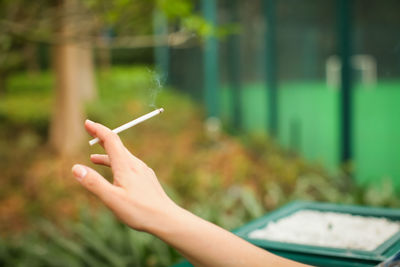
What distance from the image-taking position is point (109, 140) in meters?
1.11

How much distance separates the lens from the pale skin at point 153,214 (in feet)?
3.40

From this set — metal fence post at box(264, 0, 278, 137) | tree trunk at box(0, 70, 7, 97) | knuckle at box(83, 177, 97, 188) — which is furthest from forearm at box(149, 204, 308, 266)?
tree trunk at box(0, 70, 7, 97)

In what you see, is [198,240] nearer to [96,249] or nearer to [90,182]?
[90,182]

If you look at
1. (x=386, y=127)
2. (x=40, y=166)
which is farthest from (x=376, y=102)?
(x=40, y=166)

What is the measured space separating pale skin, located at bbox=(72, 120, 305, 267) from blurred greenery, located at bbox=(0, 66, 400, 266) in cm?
27

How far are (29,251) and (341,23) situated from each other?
311 centimetres

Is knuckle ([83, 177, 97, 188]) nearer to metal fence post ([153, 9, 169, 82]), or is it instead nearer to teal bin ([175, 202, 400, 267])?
teal bin ([175, 202, 400, 267])

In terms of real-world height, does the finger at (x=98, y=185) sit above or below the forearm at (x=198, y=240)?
above

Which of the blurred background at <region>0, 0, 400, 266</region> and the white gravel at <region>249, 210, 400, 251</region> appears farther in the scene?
the blurred background at <region>0, 0, 400, 266</region>

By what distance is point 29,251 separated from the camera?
138 inches

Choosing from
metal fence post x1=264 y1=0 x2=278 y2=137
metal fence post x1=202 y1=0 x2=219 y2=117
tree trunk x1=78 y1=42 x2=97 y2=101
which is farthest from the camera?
tree trunk x1=78 y1=42 x2=97 y2=101

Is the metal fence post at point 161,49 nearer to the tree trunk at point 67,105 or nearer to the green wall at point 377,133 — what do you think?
the tree trunk at point 67,105

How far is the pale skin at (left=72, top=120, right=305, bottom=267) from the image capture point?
104 cm

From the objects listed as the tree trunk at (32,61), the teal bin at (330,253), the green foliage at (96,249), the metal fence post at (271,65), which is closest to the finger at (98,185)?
the teal bin at (330,253)
